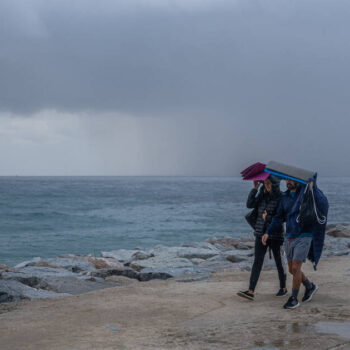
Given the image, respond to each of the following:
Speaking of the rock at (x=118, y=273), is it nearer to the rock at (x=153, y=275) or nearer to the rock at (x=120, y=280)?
the rock at (x=153, y=275)

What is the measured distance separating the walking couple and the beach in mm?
313

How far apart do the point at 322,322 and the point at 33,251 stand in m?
18.5

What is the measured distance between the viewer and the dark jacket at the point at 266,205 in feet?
20.5

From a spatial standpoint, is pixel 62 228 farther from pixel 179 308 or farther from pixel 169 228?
pixel 179 308

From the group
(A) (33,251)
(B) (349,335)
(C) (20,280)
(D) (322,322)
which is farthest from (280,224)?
(A) (33,251)

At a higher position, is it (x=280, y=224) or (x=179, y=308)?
(x=280, y=224)

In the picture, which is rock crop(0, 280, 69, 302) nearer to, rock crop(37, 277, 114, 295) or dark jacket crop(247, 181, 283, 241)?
rock crop(37, 277, 114, 295)

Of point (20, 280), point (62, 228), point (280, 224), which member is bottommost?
point (62, 228)

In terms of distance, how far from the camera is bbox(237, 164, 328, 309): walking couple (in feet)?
19.0

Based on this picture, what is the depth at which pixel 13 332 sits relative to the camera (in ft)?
17.2

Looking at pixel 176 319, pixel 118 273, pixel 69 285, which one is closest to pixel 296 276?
pixel 176 319

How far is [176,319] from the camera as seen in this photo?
5.54m

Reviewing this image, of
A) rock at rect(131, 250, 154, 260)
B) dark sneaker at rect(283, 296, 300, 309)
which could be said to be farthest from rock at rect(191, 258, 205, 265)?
dark sneaker at rect(283, 296, 300, 309)

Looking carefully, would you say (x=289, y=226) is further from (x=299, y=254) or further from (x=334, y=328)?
(x=334, y=328)
